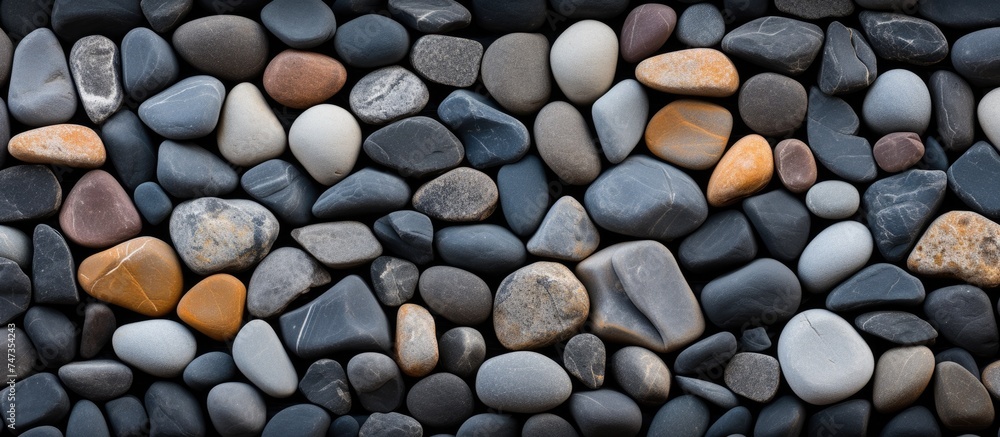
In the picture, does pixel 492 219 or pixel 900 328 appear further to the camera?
pixel 492 219

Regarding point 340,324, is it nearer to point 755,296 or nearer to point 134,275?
point 134,275

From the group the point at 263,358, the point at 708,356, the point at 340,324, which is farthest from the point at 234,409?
the point at 708,356

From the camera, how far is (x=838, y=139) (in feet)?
3.79

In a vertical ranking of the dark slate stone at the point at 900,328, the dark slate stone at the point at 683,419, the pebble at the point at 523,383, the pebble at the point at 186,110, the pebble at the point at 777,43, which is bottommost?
the dark slate stone at the point at 683,419

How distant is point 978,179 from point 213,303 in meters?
1.12

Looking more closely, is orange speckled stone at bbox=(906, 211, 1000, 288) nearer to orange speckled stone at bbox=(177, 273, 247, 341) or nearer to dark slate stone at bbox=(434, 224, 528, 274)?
dark slate stone at bbox=(434, 224, 528, 274)

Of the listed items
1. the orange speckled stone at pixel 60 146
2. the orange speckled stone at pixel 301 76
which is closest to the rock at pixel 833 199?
the orange speckled stone at pixel 301 76

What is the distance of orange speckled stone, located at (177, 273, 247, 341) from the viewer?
46.1 inches

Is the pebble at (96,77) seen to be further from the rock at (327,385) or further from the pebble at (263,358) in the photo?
the rock at (327,385)

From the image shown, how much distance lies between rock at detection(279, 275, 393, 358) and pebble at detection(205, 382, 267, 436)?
9 cm

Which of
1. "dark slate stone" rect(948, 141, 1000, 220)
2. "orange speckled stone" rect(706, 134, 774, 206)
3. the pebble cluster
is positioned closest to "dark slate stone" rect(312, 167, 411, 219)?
the pebble cluster

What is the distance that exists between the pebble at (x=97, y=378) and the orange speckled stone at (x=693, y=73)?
0.89 metres

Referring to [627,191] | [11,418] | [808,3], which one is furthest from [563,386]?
[11,418]

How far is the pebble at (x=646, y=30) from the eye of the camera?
1.17 meters
